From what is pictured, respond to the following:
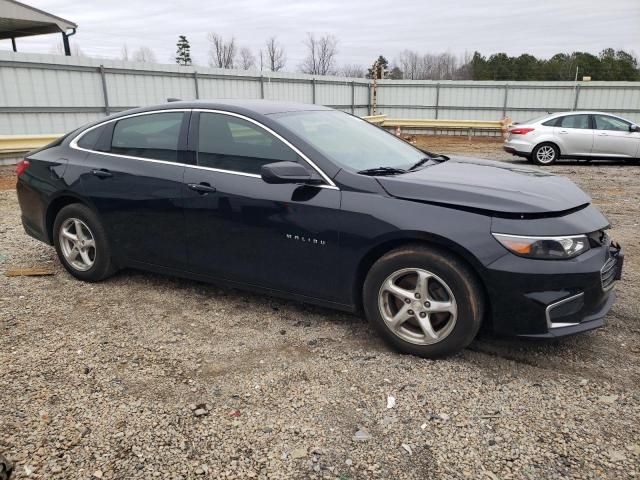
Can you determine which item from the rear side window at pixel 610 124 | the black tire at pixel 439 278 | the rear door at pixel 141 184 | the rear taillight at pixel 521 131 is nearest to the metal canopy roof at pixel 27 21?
the rear taillight at pixel 521 131

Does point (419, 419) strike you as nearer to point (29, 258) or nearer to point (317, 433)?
point (317, 433)

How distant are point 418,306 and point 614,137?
12.7 meters

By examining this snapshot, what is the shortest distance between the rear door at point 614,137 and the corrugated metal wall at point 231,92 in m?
9.94

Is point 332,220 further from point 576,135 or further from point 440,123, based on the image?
point 440,123

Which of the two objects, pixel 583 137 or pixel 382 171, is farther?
pixel 583 137

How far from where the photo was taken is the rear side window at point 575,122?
1352 cm

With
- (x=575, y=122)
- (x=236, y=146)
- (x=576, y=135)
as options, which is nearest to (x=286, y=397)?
(x=236, y=146)

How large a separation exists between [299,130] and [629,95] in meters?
22.9

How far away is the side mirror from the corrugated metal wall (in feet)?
36.6

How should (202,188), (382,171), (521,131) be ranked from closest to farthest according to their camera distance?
1. (382,171)
2. (202,188)
3. (521,131)

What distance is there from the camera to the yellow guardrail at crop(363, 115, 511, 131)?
68.9ft

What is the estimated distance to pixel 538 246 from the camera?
119 inches

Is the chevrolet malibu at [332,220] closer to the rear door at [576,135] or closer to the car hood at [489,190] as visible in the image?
the car hood at [489,190]

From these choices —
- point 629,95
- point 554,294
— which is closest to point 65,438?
point 554,294
